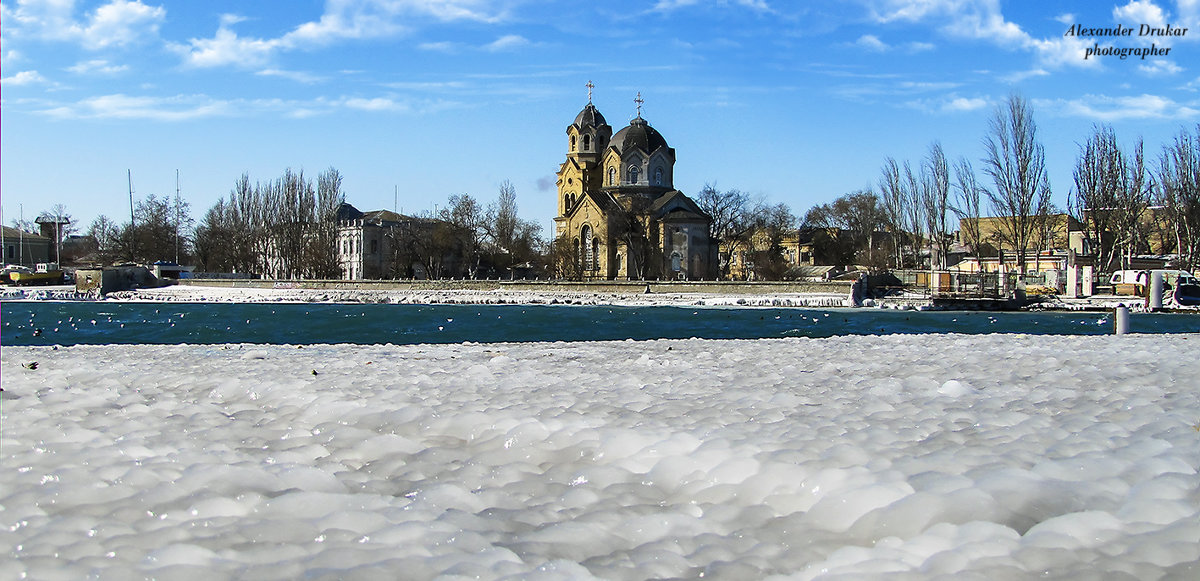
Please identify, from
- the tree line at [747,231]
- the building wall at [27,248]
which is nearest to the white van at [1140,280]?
the tree line at [747,231]

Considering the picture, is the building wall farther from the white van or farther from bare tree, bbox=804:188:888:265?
the white van

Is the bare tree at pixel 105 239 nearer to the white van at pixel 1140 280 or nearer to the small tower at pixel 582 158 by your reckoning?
the small tower at pixel 582 158

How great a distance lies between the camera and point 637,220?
239 ft

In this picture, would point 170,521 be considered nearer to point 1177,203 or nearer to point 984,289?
point 984,289

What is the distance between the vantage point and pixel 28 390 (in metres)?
6.86

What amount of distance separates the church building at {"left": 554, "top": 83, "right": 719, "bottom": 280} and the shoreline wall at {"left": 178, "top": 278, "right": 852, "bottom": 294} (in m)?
14.2

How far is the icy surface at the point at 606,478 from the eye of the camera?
340 centimetres

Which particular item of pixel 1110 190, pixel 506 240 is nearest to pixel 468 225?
pixel 506 240

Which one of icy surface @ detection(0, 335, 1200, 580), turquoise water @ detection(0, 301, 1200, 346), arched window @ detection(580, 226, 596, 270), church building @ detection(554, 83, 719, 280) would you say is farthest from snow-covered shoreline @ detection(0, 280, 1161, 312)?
icy surface @ detection(0, 335, 1200, 580)

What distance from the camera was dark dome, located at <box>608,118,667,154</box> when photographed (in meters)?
75.5

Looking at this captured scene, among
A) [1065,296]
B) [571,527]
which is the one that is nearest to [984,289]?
[1065,296]

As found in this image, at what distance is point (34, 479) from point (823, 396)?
4.47 m

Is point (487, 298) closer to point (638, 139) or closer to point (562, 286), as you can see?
point (562, 286)

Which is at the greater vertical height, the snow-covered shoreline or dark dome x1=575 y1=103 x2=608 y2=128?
dark dome x1=575 y1=103 x2=608 y2=128
